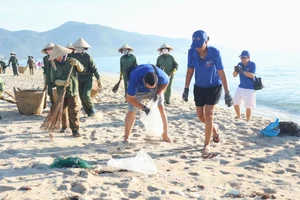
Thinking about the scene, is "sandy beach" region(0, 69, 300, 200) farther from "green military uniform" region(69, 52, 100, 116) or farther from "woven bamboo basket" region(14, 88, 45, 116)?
"green military uniform" region(69, 52, 100, 116)

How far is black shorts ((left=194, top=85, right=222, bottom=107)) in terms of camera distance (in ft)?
14.2

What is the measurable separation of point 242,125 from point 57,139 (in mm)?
3661

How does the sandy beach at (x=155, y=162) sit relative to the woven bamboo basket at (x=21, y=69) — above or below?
below

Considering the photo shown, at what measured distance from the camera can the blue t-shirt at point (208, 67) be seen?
4254 mm

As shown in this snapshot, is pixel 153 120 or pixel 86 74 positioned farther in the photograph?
pixel 86 74

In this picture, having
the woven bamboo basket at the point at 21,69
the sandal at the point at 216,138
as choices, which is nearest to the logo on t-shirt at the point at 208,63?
the sandal at the point at 216,138

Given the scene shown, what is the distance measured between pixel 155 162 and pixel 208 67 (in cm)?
146

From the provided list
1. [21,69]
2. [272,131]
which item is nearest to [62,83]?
[272,131]

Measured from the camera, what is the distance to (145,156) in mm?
3748

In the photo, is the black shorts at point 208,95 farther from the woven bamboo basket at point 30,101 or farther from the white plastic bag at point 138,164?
the woven bamboo basket at point 30,101

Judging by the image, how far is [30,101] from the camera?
6797 millimetres

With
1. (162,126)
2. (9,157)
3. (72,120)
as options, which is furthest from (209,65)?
(9,157)

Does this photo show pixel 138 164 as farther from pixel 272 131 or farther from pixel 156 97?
pixel 272 131

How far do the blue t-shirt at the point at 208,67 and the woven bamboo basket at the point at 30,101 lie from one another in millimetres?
3815
